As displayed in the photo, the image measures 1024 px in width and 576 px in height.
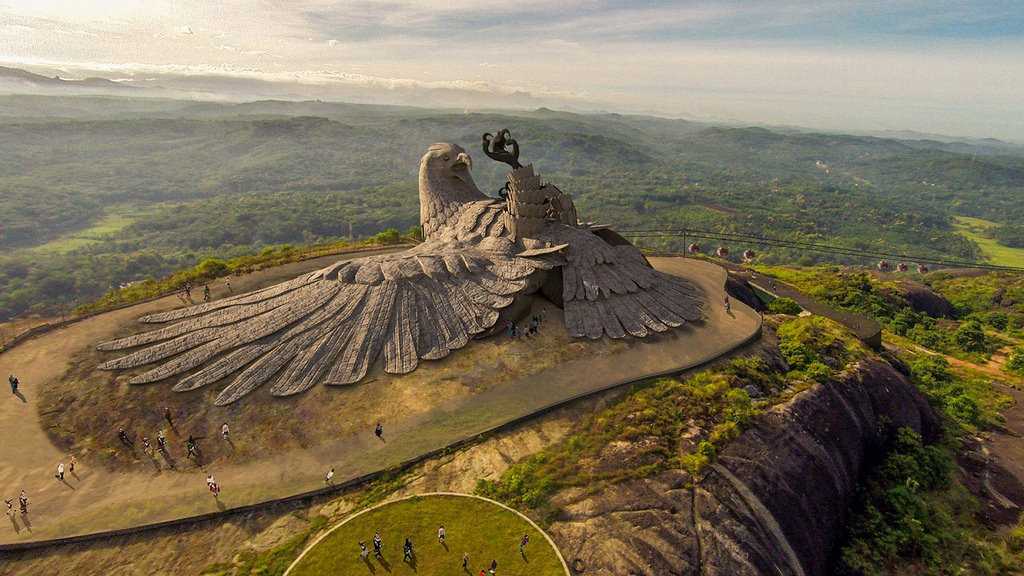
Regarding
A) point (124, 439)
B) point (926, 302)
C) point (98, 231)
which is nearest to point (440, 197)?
point (124, 439)

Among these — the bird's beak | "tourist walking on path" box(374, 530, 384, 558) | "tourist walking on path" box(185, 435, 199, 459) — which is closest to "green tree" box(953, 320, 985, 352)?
the bird's beak

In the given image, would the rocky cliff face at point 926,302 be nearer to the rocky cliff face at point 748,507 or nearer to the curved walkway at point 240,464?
the rocky cliff face at point 748,507

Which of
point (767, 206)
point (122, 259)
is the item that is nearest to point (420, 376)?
point (122, 259)

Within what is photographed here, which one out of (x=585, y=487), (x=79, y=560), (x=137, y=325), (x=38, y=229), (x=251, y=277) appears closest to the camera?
(x=79, y=560)

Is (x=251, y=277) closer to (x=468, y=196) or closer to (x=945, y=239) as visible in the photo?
(x=468, y=196)

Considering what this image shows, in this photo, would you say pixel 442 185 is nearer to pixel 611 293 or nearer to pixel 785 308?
pixel 611 293
